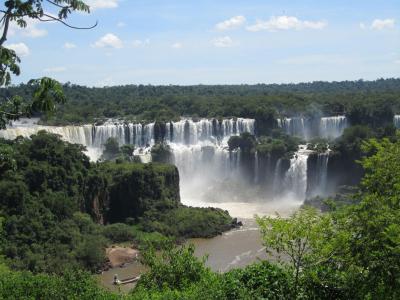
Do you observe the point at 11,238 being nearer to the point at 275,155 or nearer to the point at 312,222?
the point at 312,222

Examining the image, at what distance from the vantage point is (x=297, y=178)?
60.1m

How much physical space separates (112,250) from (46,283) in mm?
22892

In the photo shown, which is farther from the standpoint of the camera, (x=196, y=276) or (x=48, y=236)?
(x=48, y=236)

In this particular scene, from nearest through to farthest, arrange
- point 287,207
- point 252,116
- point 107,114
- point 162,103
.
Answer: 1. point 287,207
2. point 252,116
3. point 107,114
4. point 162,103

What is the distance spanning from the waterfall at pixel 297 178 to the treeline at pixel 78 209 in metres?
12.0

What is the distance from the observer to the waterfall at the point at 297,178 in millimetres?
59781

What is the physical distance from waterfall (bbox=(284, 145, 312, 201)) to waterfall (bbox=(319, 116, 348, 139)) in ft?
49.2

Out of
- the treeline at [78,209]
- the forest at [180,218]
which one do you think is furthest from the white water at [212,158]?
the treeline at [78,209]

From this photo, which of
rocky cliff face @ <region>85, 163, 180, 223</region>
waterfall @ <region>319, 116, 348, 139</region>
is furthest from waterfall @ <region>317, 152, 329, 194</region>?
rocky cliff face @ <region>85, 163, 180, 223</region>

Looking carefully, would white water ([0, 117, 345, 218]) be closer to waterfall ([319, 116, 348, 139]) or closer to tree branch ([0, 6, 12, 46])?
waterfall ([319, 116, 348, 139])

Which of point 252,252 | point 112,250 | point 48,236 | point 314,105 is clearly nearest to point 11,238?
point 48,236

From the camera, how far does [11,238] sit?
123 feet

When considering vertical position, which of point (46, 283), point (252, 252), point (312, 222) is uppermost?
point (312, 222)

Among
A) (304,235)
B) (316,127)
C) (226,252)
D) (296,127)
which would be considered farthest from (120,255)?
(316,127)
